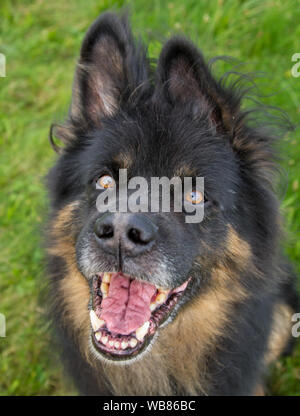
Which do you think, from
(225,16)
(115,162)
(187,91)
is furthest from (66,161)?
(225,16)

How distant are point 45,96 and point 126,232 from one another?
14.1 ft

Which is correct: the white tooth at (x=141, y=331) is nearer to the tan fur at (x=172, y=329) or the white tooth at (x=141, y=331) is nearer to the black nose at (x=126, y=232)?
the tan fur at (x=172, y=329)

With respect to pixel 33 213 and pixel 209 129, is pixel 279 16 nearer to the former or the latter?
pixel 209 129

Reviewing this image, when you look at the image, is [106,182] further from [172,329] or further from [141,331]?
[172,329]

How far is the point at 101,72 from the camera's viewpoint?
10.4 ft

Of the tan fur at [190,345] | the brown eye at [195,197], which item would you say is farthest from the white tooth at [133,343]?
the brown eye at [195,197]

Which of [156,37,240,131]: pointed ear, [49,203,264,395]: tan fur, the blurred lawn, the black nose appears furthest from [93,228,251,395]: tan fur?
the blurred lawn

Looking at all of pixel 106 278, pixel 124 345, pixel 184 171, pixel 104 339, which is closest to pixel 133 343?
pixel 124 345

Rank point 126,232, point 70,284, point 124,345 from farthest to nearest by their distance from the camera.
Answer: point 70,284, point 124,345, point 126,232

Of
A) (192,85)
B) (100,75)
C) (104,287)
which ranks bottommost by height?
(104,287)

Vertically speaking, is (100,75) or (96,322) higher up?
(100,75)

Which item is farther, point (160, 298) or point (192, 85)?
point (192, 85)
